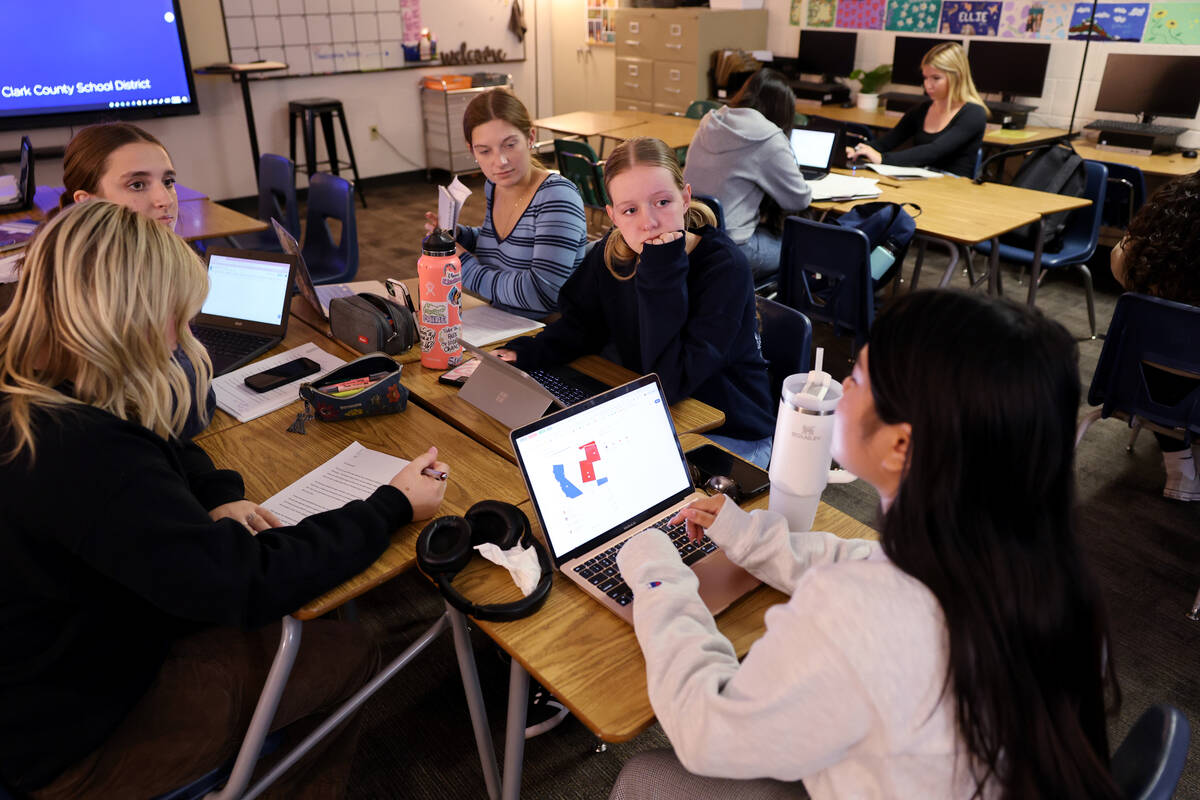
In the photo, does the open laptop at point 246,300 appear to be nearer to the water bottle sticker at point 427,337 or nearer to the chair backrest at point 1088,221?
the water bottle sticker at point 427,337

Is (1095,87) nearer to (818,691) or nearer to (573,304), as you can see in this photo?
(573,304)

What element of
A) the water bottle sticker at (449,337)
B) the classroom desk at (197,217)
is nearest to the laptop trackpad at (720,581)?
the water bottle sticker at (449,337)

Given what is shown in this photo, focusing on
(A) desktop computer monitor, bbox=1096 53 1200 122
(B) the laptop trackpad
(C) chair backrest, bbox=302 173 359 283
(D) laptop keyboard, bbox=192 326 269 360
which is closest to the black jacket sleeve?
(D) laptop keyboard, bbox=192 326 269 360

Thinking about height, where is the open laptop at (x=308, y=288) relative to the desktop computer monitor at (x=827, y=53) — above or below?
below

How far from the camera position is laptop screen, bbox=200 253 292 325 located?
2090mm

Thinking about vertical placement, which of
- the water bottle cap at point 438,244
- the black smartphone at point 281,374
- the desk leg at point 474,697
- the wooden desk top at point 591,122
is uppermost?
the water bottle cap at point 438,244

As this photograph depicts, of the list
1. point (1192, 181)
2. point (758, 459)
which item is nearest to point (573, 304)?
point (758, 459)

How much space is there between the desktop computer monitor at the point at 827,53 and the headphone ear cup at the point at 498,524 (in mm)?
5965

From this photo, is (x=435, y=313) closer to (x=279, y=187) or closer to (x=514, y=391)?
(x=514, y=391)

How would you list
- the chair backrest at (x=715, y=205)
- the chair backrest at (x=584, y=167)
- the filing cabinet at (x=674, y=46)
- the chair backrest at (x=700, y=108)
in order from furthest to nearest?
1. the filing cabinet at (x=674, y=46)
2. the chair backrest at (x=700, y=108)
3. the chair backrest at (x=584, y=167)
4. the chair backrest at (x=715, y=205)

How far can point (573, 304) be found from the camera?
2080mm

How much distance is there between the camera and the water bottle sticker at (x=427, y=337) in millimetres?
1916

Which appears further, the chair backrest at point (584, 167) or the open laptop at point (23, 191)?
the chair backrest at point (584, 167)

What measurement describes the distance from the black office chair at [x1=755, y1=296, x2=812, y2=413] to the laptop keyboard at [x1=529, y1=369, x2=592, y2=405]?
0.48 m
